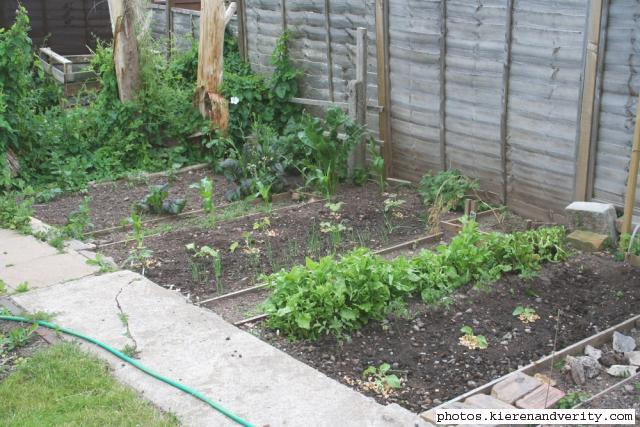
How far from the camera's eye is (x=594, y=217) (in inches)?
270

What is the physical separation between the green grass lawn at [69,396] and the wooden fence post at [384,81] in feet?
18.1

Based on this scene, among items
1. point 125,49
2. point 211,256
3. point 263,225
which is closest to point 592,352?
point 211,256

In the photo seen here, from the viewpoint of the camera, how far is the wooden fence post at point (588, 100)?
22.6 ft

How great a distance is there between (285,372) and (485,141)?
14.5 ft

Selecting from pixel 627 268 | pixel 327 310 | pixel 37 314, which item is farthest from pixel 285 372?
pixel 627 268

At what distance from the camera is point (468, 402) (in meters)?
4.31

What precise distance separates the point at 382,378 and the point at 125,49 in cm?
771

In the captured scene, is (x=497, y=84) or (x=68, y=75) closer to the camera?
(x=497, y=84)

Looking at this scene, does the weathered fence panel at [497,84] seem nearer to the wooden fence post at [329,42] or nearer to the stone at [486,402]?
the wooden fence post at [329,42]

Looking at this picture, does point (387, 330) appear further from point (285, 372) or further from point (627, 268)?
point (627, 268)

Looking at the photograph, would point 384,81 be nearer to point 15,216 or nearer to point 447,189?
point 447,189

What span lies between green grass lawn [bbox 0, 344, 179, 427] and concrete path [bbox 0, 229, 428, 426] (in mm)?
126

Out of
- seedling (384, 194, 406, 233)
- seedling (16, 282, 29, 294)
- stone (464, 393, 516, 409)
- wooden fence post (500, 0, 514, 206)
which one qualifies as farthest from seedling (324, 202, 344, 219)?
stone (464, 393, 516, 409)

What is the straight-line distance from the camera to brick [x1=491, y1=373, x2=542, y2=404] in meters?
4.37
